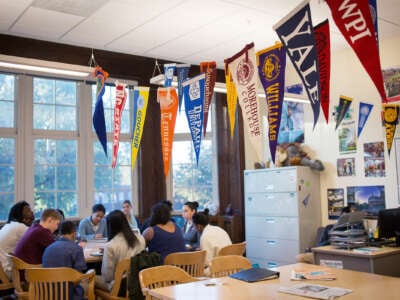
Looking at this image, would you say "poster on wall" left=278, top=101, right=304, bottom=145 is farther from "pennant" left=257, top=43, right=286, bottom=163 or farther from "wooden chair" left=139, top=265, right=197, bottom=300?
"wooden chair" left=139, top=265, right=197, bottom=300

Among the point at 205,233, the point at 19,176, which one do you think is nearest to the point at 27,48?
the point at 19,176

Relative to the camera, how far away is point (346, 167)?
22.8ft

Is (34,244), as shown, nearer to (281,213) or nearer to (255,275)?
(255,275)

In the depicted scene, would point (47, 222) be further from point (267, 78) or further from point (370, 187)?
point (370, 187)

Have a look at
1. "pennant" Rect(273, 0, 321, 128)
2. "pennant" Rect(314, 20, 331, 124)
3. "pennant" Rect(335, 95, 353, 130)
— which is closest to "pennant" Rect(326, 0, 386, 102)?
"pennant" Rect(273, 0, 321, 128)

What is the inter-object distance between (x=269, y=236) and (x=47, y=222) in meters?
3.88

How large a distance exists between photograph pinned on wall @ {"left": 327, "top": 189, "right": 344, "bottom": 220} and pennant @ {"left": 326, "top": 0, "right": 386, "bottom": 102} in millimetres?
4655

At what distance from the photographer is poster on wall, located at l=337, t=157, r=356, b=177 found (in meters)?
6.88

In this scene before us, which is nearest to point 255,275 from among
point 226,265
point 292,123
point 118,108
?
point 226,265

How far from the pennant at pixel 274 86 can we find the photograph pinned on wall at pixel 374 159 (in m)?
3.44

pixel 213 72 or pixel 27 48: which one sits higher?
pixel 27 48

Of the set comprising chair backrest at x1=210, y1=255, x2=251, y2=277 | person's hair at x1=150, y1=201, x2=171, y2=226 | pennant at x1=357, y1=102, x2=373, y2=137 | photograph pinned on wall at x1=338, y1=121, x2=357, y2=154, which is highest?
pennant at x1=357, y1=102, x2=373, y2=137

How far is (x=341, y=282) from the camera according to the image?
3027 millimetres

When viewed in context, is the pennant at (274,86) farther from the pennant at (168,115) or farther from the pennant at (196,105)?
the pennant at (168,115)
